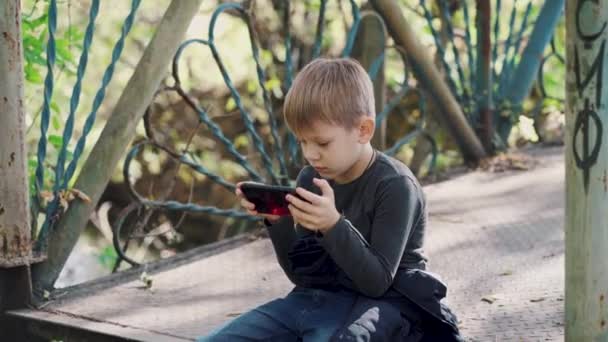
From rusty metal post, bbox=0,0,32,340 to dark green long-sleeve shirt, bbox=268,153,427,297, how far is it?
3.79 ft

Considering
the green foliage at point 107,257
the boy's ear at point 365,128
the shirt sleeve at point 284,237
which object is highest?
the boy's ear at point 365,128

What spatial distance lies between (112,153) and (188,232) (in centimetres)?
542

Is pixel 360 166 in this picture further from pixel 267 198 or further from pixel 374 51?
pixel 374 51

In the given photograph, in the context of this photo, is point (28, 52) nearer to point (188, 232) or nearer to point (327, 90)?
point (327, 90)

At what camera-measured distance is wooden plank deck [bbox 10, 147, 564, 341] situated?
11.4ft

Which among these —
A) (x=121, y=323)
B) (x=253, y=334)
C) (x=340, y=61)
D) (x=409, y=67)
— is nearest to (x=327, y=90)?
(x=340, y=61)

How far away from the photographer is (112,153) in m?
4.03

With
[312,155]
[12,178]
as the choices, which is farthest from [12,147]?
[312,155]

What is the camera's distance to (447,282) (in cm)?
389

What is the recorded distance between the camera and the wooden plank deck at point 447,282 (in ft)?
11.4

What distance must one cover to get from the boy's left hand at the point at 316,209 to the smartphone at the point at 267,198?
0.41 feet

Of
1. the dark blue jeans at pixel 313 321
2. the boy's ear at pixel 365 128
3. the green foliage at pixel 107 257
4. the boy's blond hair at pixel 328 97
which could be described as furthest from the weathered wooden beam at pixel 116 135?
the green foliage at pixel 107 257

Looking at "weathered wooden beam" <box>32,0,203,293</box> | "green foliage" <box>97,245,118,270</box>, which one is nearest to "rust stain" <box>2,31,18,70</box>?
"weathered wooden beam" <box>32,0,203,293</box>

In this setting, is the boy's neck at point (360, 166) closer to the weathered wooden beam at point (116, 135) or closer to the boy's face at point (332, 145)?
the boy's face at point (332, 145)
